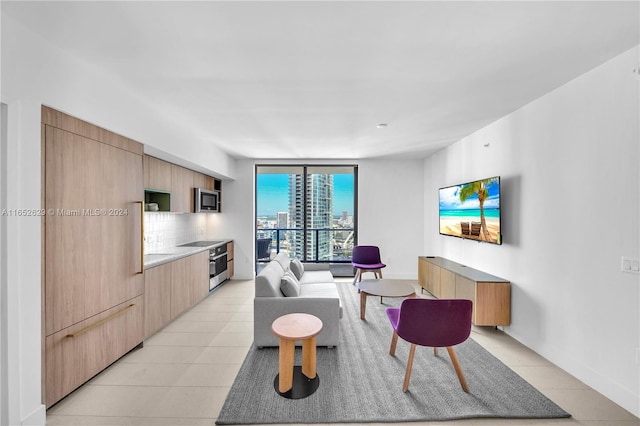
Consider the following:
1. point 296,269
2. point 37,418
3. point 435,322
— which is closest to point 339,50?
point 435,322

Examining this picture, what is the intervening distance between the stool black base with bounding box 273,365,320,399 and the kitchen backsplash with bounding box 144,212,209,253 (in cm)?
269

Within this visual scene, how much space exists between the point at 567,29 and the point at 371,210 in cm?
412

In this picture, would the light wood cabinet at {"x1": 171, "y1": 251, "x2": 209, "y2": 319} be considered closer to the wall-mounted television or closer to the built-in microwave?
the built-in microwave

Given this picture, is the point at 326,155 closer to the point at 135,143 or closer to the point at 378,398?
the point at 135,143

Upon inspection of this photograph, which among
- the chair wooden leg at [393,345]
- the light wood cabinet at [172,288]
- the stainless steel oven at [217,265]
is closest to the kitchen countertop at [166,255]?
the light wood cabinet at [172,288]

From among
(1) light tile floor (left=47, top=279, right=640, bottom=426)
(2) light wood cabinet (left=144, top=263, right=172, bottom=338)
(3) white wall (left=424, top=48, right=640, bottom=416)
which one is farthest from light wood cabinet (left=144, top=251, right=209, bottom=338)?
(3) white wall (left=424, top=48, right=640, bottom=416)

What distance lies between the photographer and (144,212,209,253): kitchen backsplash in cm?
370

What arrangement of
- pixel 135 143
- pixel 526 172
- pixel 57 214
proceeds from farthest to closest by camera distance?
pixel 526 172
pixel 135 143
pixel 57 214

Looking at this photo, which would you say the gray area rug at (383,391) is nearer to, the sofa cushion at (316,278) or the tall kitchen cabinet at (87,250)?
the sofa cushion at (316,278)

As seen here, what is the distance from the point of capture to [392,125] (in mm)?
3416

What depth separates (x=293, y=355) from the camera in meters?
2.07

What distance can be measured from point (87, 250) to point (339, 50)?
2.44 metres

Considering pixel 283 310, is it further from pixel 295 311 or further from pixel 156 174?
pixel 156 174

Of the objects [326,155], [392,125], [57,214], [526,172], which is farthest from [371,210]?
[57,214]
